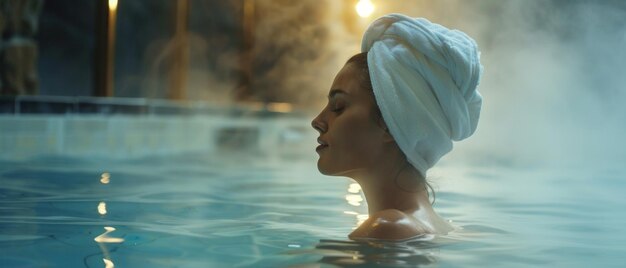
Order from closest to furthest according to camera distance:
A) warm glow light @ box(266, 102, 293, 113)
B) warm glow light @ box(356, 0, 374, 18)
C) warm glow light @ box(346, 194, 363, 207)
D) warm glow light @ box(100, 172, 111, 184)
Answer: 1. warm glow light @ box(346, 194, 363, 207)
2. warm glow light @ box(100, 172, 111, 184)
3. warm glow light @ box(356, 0, 374, 18)
4. warm glow light @ box(266, 102, 293, 113)

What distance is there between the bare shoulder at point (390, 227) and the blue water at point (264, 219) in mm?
35

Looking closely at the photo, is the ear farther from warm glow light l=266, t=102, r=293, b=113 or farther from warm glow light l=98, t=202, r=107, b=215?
warm glow light l=266, t=102, r=293, b=113

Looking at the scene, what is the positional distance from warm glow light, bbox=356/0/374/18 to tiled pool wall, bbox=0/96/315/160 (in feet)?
5.66

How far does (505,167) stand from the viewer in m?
6.49

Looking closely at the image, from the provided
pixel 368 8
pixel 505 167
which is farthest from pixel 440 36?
pixel 368 8

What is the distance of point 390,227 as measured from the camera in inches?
85.4

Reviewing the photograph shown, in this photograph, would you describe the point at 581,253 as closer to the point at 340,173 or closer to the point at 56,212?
the point at 340,173

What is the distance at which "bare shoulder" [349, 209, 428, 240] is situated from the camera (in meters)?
2.17

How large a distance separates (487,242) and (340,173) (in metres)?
0.51

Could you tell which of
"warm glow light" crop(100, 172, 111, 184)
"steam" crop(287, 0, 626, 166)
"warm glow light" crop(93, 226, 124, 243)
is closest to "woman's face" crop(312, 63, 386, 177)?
"warm glow light" crop(93, 226, 124, 243)

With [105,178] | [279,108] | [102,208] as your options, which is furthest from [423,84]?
[279,108]

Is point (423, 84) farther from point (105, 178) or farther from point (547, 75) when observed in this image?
point (547, 75)

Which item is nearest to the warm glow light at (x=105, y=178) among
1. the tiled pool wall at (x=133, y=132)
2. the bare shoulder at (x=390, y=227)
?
the tiled pool wall at (x=133, y=132)

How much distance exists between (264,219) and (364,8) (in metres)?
7.66
